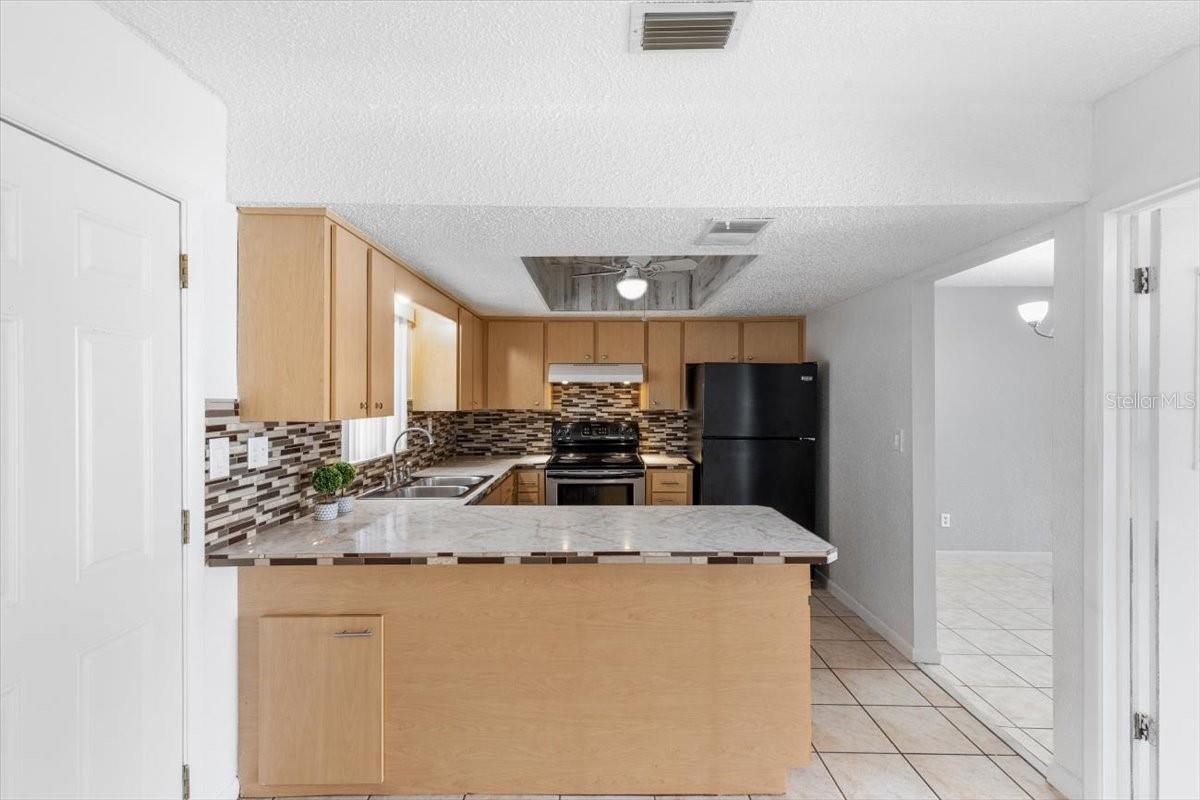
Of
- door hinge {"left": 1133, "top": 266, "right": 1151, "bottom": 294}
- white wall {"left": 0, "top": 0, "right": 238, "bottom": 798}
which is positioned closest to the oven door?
white wall {"left": 0, "top": 0, "right": 238, "bottom": 798}

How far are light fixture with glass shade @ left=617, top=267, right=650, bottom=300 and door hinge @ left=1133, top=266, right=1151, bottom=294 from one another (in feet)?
6.83

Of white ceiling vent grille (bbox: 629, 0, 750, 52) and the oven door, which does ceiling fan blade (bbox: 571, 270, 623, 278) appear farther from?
white ceiling vent grille (bbox: 629, 0, 750, 52)

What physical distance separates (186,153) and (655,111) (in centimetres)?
147

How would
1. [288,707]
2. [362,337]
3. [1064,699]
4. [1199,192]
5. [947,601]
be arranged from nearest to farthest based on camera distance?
[1199,192]
[288,707]
[1064,699]
[362,337]
[947,601]

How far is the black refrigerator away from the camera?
14.5ft

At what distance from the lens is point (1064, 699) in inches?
85.5

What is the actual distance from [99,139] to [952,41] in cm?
223

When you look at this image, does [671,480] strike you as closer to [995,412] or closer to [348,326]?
[995,412]

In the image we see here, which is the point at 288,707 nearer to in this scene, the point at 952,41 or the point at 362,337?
the point at 362,337

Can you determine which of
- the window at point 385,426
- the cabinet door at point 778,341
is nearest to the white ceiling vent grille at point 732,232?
the window at point 385,426

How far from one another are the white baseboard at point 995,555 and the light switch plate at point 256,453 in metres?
5.02

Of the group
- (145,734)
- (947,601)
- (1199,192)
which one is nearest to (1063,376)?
(1199,192)

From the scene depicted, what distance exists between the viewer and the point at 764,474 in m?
4.43

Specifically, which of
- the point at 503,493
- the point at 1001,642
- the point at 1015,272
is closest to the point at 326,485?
the point at 503,493
